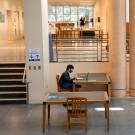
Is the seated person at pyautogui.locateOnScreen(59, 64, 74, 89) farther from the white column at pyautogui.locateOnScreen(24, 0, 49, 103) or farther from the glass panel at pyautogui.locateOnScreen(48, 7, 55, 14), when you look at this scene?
the glass panel at pyautogui.locateOnScreen(48, 7, 55, 14)

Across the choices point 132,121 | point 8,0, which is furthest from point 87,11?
point 132,121

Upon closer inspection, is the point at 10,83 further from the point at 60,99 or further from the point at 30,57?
the point at 60,99

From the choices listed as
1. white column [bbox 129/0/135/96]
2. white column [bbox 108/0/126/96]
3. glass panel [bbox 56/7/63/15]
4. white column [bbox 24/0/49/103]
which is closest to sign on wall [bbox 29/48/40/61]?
white column [bbox 24/0/49/103]

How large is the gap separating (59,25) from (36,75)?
452 inches

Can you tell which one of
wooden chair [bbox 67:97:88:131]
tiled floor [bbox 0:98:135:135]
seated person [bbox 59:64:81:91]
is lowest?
tiled floor [bbox 0:98:135:135]

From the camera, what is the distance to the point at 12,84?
37.9 ft

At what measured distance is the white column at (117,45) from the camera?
37.4 feet

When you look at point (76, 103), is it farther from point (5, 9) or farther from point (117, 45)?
point (5, 9)

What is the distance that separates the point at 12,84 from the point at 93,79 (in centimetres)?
289

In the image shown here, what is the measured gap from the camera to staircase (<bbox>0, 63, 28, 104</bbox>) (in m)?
11.1

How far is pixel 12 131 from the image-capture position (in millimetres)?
7895

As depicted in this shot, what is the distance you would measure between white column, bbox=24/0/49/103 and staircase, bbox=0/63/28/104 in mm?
437

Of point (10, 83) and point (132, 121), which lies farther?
point (10, 83)

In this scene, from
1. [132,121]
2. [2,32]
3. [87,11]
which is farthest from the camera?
[87,11]
